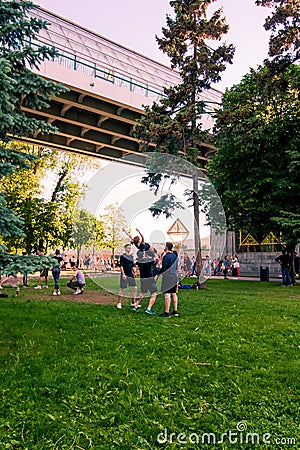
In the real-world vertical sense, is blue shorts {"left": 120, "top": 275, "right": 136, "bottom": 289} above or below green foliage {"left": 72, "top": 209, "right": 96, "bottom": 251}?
below

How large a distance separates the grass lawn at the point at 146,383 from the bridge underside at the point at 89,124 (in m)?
14.5

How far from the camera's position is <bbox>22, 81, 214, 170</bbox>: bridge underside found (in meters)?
21.2

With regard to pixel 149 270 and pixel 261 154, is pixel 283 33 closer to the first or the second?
pixel 261 154

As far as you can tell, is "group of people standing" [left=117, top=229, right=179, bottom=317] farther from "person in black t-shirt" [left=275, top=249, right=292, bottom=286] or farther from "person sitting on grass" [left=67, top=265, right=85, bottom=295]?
"person in black t-shirt" [left=275, top=249, right=292, bottom=286]

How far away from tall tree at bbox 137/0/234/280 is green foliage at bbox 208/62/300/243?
160cm

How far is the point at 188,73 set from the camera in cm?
1894

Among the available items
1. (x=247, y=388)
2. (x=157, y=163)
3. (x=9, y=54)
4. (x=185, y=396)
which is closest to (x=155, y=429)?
(x=185, y=396)

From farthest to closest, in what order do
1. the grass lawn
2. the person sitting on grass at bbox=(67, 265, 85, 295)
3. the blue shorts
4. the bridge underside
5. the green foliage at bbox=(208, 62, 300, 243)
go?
1. the bridge underside
2. the green foliage at bbox=(208, 62, 300, 243)
3. the person sitting on grass at bbox=(67, 265, 85, 295)
4. the blue shorts
5. the grass lawn

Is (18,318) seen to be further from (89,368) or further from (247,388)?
(247,388)

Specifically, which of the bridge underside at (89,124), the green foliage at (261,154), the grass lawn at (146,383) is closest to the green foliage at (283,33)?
the green foliage at (261,154)

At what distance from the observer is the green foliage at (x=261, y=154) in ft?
60.7

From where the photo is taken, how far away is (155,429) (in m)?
4.19

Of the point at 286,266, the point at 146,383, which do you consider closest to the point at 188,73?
the point at 286,266

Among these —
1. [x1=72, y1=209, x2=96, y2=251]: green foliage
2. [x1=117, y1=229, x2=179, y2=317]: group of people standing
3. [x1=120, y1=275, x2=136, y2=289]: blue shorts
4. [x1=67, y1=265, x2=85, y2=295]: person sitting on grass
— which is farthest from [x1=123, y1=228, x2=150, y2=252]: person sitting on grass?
[x1=67, y1=265, x2=85, y2=295]: person sitting on grass
